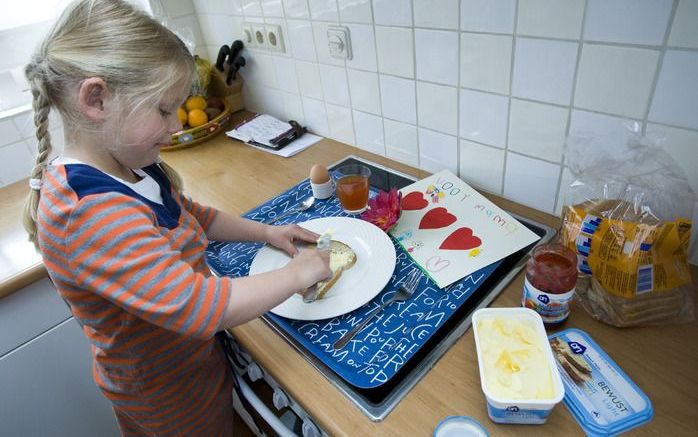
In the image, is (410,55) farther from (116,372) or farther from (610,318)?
(116,372)

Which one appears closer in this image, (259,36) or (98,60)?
(98,60)

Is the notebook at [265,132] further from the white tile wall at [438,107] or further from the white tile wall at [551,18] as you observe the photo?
the white tile wall at [551,18]

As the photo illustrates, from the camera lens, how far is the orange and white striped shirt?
1.69 feet

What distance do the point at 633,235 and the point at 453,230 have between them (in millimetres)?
298

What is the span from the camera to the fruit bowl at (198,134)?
132 centimetres

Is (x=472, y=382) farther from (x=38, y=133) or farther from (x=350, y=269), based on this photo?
(x=38, y=133)

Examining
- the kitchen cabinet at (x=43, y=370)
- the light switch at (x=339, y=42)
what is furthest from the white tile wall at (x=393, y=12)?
the kitchen cabinet at (x=43, y=370)

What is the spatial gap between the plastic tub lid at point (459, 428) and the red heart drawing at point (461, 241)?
320mm

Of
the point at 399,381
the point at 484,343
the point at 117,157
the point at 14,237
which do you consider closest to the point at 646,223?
the point at 484,343

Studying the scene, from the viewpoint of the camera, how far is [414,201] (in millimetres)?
899

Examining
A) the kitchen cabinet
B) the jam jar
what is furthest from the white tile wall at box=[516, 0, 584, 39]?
the kitchen cabinet

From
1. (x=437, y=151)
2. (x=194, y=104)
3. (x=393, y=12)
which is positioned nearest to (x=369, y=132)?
(x=437, y=151)

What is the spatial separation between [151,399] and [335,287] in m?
0.38

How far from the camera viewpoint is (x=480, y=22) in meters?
0.75
